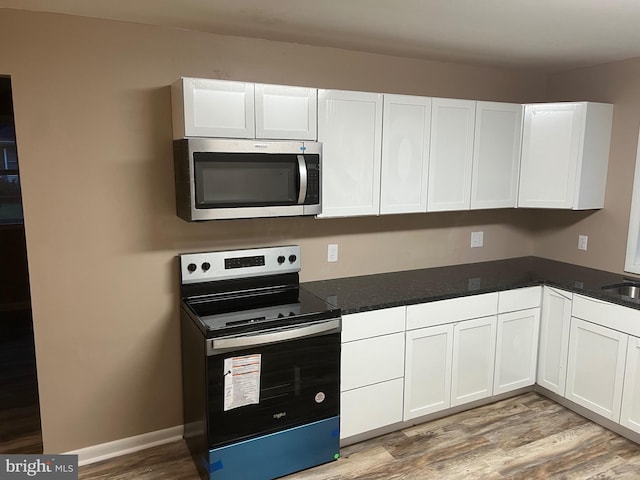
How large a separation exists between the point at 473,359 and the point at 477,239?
39.8 inches

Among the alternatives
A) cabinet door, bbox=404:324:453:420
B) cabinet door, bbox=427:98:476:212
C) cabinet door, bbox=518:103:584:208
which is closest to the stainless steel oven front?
cabinet door, bbox=404:324:453:420

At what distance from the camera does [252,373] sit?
7.55ft

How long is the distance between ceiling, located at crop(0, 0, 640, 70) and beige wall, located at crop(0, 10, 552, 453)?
0.45ft

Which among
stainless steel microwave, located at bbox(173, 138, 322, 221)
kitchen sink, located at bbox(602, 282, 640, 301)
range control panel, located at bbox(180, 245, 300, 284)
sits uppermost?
stainless steel microwave, located at bbox(173, 138, 322, 221)

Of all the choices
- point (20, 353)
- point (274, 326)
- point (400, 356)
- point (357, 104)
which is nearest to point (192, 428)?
point (274, 326)

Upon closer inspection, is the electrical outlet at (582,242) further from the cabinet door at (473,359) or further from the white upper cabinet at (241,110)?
the white upper cabinet at (241,110)

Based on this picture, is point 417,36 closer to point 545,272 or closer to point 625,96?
point 625,96

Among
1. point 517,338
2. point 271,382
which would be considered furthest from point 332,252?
point 517,338

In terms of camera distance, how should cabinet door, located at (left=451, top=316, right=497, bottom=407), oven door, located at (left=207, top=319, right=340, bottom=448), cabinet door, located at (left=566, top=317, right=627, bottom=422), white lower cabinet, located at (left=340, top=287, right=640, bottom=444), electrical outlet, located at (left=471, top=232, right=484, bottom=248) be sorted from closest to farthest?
oven door, located at (left=207, top=319, right=340, bottom=448) < white lower cabinet, located at (left=340, top=287, right=640, bottom=444) < cabinet door, located at (left=566, top=317, right=627, bottom=422) < cabinet door, located at (left=451, top=316, right=497, bottom=407) < electrical outlet, located at (left=471, top=232, right=484, bottom=248)

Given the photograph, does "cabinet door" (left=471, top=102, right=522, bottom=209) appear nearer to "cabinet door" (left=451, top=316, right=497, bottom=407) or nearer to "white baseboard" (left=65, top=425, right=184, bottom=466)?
"cabinet door" (left=451, top=316, right=497, bottom=407)

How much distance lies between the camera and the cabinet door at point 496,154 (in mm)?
3186

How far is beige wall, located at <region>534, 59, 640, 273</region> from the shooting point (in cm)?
321

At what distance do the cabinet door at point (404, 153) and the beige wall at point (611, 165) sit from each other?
1381 mm

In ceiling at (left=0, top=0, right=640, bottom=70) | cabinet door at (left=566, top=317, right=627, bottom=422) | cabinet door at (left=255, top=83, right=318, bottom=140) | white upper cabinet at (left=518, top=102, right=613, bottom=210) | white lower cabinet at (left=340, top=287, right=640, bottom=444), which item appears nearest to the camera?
ceiling at (left=0, top=0, right=640, bottom=70)
